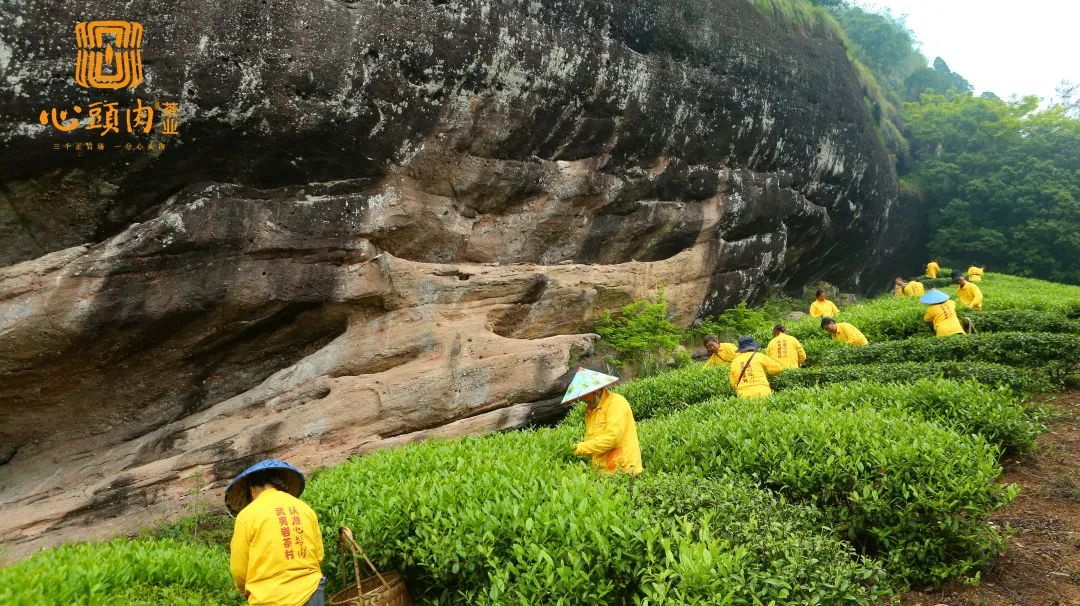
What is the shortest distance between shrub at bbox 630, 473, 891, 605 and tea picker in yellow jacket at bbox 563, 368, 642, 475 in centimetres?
64

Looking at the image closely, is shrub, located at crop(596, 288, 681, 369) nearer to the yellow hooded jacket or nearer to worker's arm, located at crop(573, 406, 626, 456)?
the yellow hooded jacket

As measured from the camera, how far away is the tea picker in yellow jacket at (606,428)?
557 centimetres

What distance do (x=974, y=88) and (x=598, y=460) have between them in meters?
49.7

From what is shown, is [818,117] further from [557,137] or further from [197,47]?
[197,47]

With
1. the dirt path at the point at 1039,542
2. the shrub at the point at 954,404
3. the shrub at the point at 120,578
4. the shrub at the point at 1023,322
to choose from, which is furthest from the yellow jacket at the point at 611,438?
the shrub at the point at 1023,322

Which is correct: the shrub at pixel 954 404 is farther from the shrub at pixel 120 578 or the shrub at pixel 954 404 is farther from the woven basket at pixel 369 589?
the shrub at pixel 120 578

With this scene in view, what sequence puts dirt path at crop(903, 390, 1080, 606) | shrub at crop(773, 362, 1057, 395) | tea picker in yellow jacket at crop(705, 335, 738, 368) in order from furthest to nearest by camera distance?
tea picker in yellow jacket at crop(705, 335, 738, 368), shrub at crop(773, 362, 1057, 395), dirt path at crop(903, 390, 1080, 606)

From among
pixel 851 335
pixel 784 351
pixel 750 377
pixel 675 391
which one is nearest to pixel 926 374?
pixel 784 351

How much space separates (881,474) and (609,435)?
7.10 feet

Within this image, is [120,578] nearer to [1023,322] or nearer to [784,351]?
[784,351]

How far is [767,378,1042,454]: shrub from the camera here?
6.75 meters

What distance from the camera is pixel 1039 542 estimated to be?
519 cm

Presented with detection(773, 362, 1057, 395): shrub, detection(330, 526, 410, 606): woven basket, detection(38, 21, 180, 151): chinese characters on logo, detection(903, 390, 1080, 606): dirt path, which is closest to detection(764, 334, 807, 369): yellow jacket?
detection(773, 362, 1057, 395): shrub

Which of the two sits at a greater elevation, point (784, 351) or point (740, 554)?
point (740, 554)
